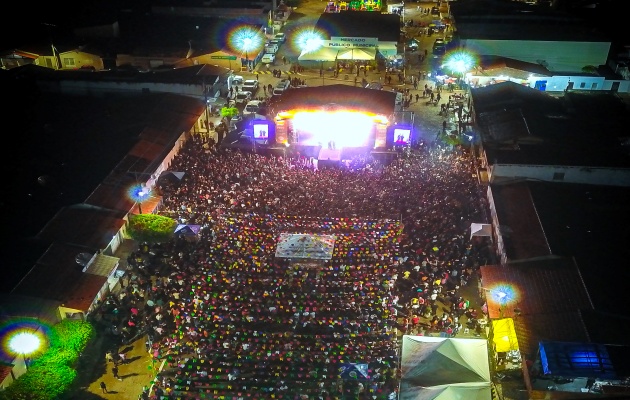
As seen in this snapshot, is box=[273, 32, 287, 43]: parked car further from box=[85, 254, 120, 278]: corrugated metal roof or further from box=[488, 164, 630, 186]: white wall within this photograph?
box=[85, 254, 120, 278]: corrugated metal roof

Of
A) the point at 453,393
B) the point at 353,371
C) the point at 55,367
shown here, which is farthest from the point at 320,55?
the point at 453,393

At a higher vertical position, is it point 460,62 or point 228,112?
point 460,62

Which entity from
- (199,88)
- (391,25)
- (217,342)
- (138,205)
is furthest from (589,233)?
(391,25)

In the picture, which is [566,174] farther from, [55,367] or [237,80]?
[237,80]

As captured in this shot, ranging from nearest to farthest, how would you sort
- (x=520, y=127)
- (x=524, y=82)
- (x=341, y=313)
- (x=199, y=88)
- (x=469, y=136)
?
(x=341, y=313) → (x=520, y=127) → (x=469, y=136) → (x=199, y=88) → (x=524, y=82)

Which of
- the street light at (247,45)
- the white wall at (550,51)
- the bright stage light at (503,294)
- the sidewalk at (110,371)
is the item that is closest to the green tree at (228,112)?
the street light at (247,45)

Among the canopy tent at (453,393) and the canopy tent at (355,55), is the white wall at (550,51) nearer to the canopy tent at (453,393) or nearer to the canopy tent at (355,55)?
the canopy tent at (355,55)

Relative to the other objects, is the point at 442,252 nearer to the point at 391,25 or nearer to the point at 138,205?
the point at 138,205
